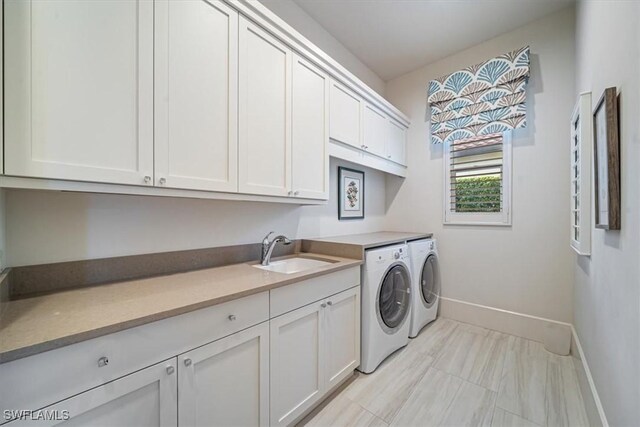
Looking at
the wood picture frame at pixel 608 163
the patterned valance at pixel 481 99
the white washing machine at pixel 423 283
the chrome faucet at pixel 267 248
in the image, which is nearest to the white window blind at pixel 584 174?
the wood picture frame at pixel 608 163

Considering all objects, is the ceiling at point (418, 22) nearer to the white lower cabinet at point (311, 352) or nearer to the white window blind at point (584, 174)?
the white window blind at point (584, 174)

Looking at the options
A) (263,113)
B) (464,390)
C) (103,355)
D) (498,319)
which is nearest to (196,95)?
(263,113)

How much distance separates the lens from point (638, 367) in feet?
2.62

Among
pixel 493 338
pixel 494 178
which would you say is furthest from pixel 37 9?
pixel 493 338

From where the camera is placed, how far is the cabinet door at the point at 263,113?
1.40 meters

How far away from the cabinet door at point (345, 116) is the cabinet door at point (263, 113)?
1.68 ft

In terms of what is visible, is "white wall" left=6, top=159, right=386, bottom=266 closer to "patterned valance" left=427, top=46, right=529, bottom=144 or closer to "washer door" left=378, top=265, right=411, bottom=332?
"washer door" left=378, top=265, right=411, bottom=332

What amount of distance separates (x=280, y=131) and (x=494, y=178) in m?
2.31

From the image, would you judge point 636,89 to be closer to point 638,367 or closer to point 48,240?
point 638,367

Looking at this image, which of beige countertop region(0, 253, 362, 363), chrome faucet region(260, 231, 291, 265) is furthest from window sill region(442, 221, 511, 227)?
beige countertop region(0, 253, 362, 363)

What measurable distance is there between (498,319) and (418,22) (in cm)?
300

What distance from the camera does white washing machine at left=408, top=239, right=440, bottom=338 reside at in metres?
2.37

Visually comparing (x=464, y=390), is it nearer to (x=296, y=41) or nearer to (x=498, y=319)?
(x=498, y=319)

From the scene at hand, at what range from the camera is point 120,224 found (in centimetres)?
125
